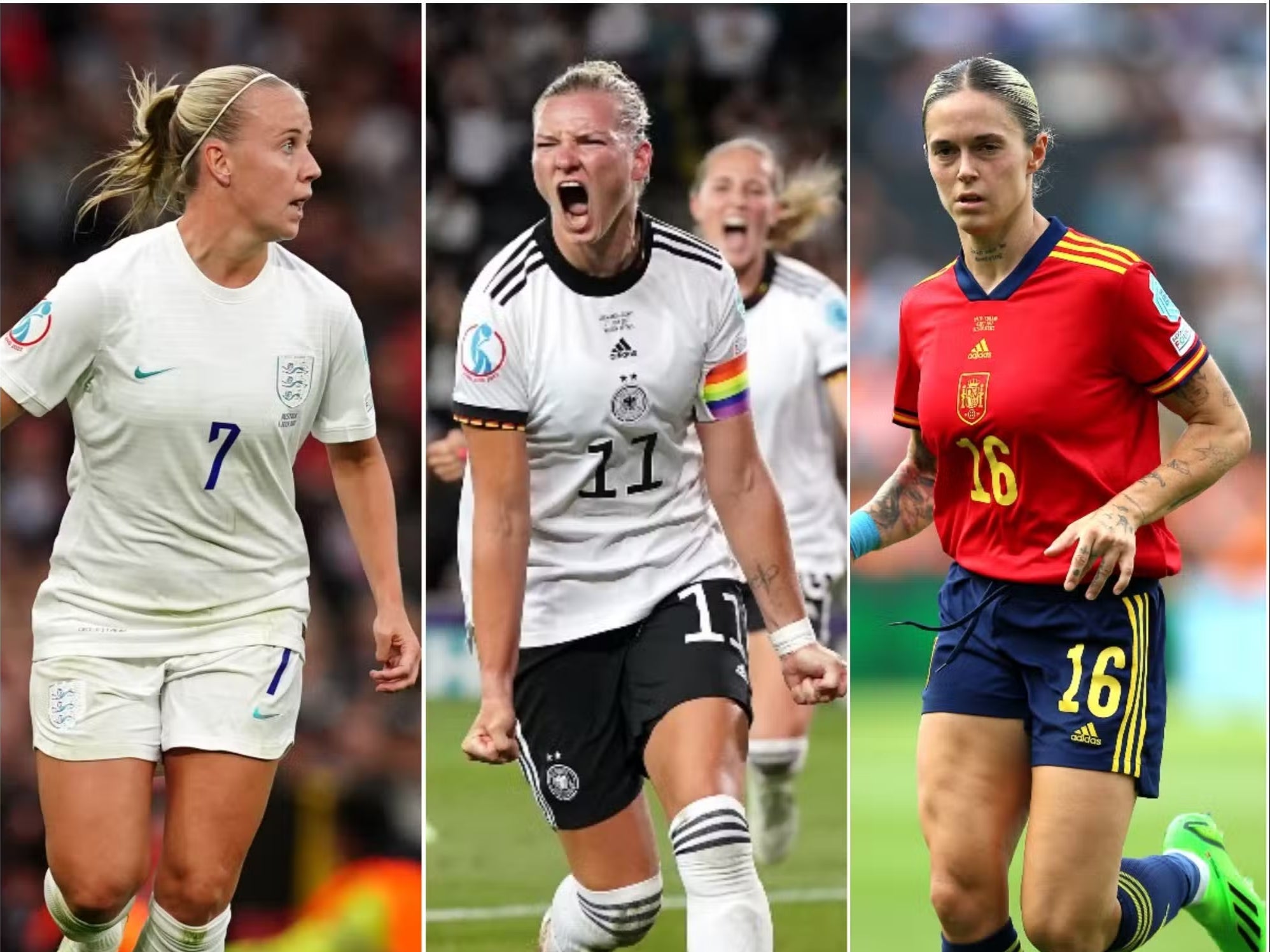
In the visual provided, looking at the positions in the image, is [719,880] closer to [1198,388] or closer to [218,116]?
[1198,388]

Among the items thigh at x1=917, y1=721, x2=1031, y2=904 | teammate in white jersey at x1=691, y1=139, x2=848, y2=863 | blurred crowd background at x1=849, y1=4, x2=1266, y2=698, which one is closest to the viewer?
thigh at x1=917, y1=721, x2=1031, y2=904

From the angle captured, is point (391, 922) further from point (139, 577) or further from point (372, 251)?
point (139, 577)

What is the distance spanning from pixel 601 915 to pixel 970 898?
871 mm

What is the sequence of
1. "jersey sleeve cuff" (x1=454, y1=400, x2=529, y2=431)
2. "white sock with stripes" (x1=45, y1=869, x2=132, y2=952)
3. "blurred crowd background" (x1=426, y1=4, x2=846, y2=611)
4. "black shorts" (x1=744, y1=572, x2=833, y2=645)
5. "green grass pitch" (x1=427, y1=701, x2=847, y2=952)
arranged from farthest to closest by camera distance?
"blurred crowd background" (x1=426, y1=4, x2=846, y2=611) < "black shorts" (x1=744, y1=572, x2=833, y2=645) < "green grass pitch" (x1=427, y1=701, x2=847, y2=952) < "jersey sleeve cuff" (x1=454, y1=400, x2=529, y2=431) < "white sock with stripes" (x1=45, y1=869, x2=132, y2=952)

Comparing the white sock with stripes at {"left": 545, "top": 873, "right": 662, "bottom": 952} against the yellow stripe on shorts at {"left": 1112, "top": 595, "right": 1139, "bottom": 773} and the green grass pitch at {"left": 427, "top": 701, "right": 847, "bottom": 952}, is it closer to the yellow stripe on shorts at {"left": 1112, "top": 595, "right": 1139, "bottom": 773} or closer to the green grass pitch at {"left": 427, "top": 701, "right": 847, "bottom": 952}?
the yellow stripe on shorts at {"left": 1112, "top": 595, "right": 1139, "bottom": 773}

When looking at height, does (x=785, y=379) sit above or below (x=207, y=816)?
above

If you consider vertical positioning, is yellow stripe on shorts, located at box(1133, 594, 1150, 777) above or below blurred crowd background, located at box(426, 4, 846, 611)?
below

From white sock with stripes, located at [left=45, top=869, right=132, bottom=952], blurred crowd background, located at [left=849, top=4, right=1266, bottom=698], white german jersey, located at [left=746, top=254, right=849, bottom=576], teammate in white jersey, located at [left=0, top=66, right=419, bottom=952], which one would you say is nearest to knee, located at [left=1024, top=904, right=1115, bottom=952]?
teammate in white jersey, located at [left=0, top=66, right=419, bottom=952]

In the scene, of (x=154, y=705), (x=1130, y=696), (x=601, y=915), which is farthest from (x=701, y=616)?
(x=154, y=705)

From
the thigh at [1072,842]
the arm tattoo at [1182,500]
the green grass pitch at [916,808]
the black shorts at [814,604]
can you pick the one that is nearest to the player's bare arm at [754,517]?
the thigh at [1072,842]

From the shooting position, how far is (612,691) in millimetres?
4117

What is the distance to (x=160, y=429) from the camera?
3.84 metres

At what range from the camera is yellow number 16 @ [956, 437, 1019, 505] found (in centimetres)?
372

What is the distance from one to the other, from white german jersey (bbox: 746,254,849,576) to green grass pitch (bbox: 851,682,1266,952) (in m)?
1.24
